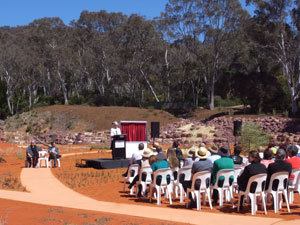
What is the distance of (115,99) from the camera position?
208ft

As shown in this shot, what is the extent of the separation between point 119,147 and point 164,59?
42.2 metres

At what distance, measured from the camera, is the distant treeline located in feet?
141

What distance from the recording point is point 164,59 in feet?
201

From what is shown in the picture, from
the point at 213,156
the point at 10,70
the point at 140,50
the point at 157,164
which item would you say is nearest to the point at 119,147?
the point at 157,164

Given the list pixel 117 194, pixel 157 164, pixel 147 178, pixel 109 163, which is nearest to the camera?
pixel 157 164

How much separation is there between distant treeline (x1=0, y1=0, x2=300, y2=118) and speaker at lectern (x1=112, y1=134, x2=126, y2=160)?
24916mm

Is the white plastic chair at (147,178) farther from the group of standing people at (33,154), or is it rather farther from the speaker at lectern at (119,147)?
the group of standing people at (33,154)

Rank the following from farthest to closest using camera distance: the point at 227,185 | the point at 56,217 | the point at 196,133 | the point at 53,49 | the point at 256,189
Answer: the point at 53,49
the point at 196,133
the point at 227,185
the point at 256,189
the point at 56,217

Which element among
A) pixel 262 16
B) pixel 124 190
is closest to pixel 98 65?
pixel 262 16

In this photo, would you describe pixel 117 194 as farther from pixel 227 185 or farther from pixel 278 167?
pixel 278 167

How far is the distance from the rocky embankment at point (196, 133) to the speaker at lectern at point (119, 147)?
15.4 meters

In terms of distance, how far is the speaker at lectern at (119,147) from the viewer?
1998 cm

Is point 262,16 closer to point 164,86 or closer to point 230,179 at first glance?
point 164,86

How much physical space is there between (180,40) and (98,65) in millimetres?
18727
